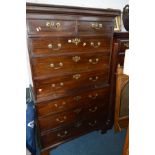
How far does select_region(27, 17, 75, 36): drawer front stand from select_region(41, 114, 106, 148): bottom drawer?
3.31ft

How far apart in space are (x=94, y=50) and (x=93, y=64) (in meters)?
0.15

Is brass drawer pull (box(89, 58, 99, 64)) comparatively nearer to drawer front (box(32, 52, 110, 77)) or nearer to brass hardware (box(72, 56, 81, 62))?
drawer front (box(32, 52, 110, 77))

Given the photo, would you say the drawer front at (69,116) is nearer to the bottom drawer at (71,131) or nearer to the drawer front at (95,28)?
the bottom drawer at (71,131)

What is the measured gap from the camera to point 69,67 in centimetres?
160

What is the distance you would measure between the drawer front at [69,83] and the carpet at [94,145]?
0.71m

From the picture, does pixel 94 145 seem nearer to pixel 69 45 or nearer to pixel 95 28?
pixel 69 45

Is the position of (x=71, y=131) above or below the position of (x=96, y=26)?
below

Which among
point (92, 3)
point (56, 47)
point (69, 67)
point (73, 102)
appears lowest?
point (73, 102)

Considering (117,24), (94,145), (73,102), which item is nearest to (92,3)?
(117,24)

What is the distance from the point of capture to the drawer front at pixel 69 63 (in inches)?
57.1

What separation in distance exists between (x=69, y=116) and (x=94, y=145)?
0.53m

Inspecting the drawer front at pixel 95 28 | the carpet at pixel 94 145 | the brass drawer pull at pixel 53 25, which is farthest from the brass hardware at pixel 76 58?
the carpet at pixel 94 145
